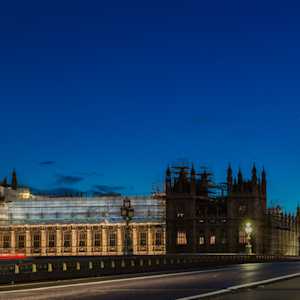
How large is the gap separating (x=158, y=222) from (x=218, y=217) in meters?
10.7

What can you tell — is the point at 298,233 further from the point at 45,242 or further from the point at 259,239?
the point at 45,242

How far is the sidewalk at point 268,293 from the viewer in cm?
2542

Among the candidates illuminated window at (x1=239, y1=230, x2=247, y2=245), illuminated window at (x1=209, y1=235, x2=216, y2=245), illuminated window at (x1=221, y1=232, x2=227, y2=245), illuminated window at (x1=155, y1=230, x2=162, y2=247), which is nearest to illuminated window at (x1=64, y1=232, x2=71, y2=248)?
illuminated window at (x1=155, y1=230, x2=162, y2=247)

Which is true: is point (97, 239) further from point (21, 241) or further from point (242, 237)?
point (242, 237)

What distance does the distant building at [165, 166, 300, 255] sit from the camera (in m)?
121

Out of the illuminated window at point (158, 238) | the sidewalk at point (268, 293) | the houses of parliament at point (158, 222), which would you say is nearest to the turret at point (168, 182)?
the houses of parliament at point (158, 222)

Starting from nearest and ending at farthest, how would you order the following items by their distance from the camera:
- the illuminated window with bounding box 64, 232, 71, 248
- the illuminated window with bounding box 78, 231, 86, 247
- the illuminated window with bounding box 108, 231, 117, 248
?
the illuminated window with bounding box 108, 231, 117, 248, the illuminated window with bounding box 78, 231, 86, 247, the illuminated window with bounding box 64, 232, 71, 248

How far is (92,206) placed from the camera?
131m

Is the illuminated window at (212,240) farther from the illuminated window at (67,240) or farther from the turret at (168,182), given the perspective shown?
the illuminated window at (67,240)

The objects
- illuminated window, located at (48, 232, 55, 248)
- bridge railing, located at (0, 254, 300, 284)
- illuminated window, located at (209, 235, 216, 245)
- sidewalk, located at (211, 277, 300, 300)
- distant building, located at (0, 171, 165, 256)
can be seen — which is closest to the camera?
sidewalk, located at (211, 277, 300, 300)

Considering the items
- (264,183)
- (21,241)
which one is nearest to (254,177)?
(264,183)

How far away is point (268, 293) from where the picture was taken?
90.1 ft

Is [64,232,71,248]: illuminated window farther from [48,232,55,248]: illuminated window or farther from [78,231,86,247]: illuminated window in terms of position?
[48,232,55,248]: illuminated window

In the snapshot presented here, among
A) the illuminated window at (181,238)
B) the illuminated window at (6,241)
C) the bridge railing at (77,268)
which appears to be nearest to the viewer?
the bridge railing at (77,268)
